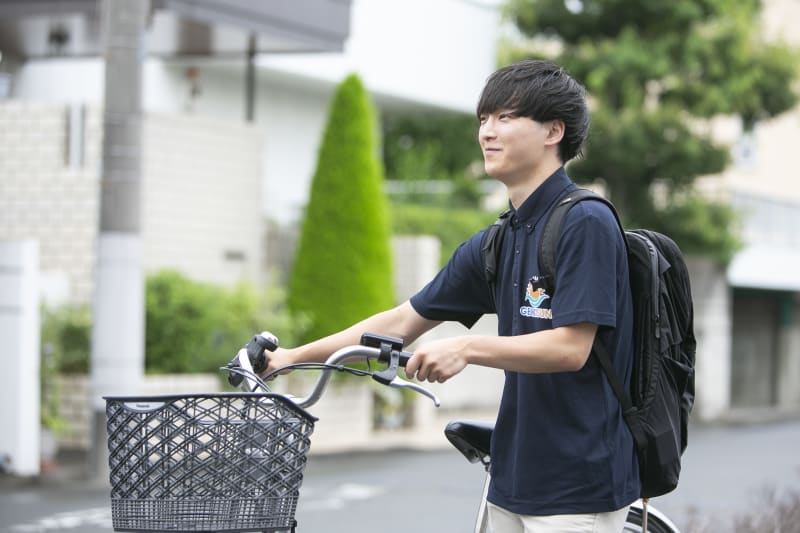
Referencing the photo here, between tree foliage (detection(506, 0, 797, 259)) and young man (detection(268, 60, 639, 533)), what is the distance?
16.8 meters

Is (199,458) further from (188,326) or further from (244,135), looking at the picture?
(244,135)

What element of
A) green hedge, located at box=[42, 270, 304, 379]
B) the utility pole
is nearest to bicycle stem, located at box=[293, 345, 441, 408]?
the utility pole

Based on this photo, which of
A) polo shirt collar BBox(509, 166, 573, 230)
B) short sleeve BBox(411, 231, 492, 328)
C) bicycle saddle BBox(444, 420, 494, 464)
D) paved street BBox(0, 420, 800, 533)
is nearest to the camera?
polo shirt collar BBox(509, 166, 573, 230)

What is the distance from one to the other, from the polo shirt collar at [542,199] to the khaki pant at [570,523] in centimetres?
73

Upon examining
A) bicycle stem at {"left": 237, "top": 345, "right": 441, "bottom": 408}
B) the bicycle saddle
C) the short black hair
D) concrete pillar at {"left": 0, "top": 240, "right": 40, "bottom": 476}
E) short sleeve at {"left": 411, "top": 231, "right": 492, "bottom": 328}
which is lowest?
concrete pillar at {"left": 0, "top": 240, "right": 40, "bottom": 476}

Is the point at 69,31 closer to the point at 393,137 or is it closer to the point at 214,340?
the point at 214,340

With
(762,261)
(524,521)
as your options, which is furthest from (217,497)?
(762,261)

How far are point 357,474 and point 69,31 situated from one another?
22.6ft

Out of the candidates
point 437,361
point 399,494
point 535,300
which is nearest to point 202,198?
point 399,494

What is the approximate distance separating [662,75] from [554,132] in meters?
17.4

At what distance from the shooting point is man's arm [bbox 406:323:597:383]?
117 inches

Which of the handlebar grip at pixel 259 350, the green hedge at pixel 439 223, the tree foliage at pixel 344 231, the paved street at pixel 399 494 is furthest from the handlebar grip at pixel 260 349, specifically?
the green hedge at pixel 439 223

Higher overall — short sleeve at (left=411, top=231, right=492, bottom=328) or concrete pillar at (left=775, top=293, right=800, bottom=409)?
short sleeve at (left=411, top=231, right=492, bottom=328)

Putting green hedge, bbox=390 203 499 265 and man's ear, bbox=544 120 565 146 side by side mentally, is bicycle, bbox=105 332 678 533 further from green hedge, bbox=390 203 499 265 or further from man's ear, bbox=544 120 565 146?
green hedge, bbox=390 203 499 265
